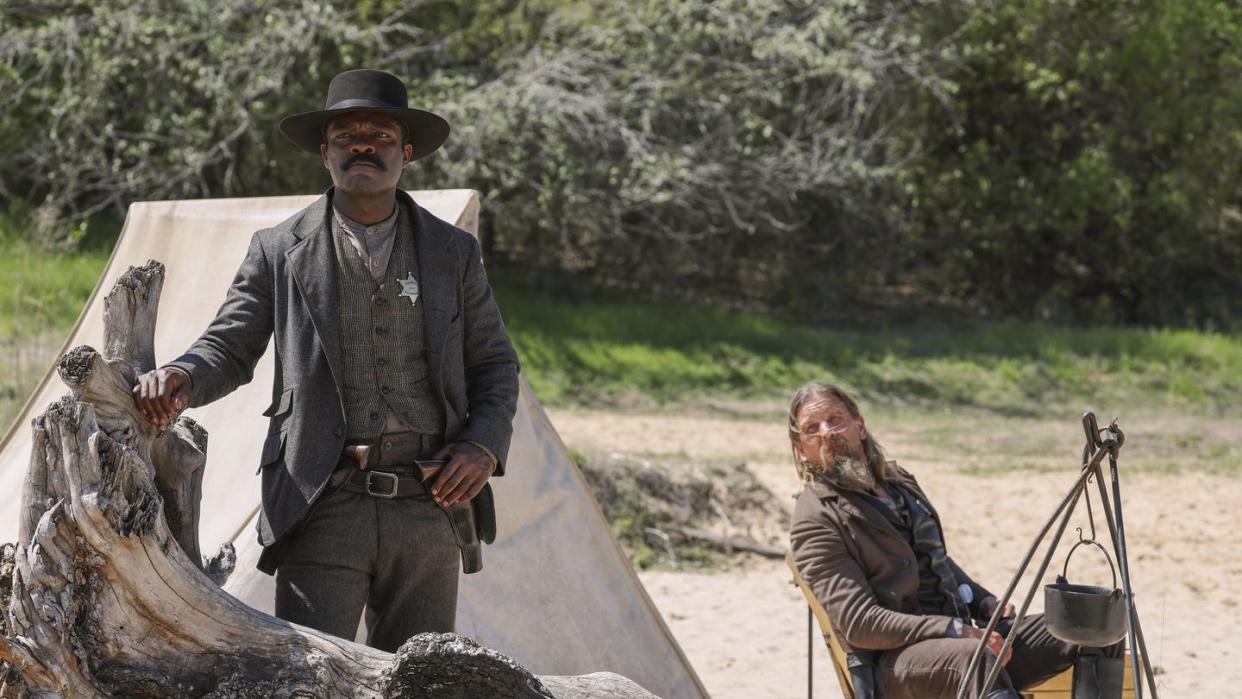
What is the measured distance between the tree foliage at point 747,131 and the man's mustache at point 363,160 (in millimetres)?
9263

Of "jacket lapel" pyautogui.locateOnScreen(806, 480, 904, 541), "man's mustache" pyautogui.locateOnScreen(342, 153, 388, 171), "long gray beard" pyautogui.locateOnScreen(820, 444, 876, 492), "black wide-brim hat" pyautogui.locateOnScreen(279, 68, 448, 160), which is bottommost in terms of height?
"jacket lapel" pyautogui.locateOnScreen(806, 480, 904, 541)

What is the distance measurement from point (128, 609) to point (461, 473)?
2.12 ft

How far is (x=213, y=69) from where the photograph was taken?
12.9m

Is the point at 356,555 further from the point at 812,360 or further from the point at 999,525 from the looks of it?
the point at 812,360

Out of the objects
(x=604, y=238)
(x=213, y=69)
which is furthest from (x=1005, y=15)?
(x=213, y=69)

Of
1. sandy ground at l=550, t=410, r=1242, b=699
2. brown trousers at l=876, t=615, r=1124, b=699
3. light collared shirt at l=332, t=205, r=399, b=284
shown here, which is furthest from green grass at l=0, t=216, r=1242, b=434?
light collared shirt at l=332, t=205, r=399, b=284

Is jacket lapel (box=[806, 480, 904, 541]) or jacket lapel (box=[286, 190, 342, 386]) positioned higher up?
jacket lapel (box=[286, 190, 342, 386])

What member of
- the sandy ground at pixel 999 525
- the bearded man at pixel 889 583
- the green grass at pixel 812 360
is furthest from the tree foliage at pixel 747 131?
the bearded man at pixel 889 583

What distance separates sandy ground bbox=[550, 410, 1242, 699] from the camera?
5762 mm

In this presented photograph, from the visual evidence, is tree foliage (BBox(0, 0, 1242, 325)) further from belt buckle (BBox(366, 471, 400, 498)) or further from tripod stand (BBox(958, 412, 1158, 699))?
tripod stand (BBox(958, 412, 1158, 699))

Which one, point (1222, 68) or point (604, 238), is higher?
point (1222, 68)

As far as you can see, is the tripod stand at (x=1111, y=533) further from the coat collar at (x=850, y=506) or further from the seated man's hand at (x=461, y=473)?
the seated man's hand at (x=461, y=473)

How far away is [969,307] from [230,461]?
46.6 ft

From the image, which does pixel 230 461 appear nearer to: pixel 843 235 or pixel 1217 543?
pixel 1217 543
